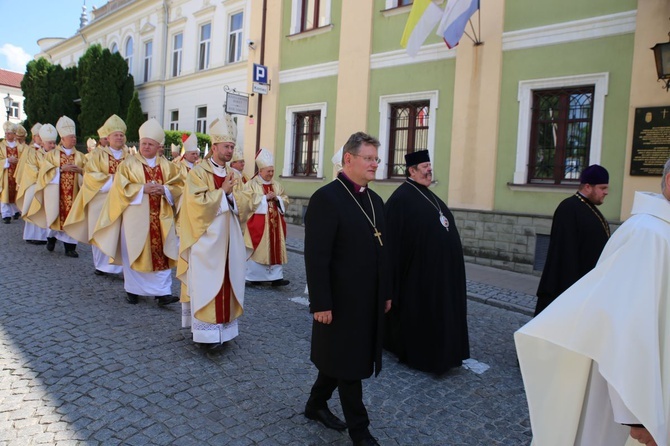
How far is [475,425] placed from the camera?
359 cm

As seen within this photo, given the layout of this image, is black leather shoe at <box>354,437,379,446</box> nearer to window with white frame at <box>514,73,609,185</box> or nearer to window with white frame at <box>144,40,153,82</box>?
window with white frame at <box>514,73,609,185</box>

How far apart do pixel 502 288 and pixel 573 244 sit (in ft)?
11.9

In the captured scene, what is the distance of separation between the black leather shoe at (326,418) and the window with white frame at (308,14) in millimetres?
11976

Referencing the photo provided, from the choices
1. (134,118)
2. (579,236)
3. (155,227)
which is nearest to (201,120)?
(134,118)

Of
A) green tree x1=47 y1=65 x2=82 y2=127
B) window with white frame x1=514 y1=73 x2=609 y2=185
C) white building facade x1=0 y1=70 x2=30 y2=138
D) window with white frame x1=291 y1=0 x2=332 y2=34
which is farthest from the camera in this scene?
white building facade x1=0 y1=70 x2=30 y2=138

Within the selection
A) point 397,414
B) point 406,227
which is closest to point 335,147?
point 406,227

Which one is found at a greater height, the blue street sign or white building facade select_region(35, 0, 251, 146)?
white building facade select_region(35, 0, 251, 146)

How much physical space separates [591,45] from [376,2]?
5318 mm

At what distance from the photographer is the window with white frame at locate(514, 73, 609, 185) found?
8.88m

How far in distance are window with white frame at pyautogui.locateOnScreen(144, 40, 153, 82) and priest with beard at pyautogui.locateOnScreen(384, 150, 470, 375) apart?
24.4 metres

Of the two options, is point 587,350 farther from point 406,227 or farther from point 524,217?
point 524,217

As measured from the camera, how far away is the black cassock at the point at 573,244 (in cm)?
464

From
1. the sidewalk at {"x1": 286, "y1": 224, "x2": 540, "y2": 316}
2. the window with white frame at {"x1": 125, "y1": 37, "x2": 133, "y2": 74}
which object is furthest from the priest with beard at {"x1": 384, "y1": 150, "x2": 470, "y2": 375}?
the window with white frame at {"x1": 125, "y1": 37, "x2": 133, "y2": 74}

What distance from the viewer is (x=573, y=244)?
4695mm
